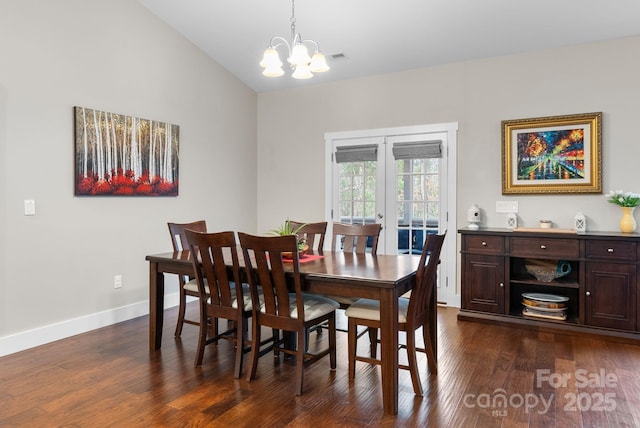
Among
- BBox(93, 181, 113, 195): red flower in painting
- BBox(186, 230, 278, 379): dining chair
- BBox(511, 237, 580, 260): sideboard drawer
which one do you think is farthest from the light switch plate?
BBox(511, 237, 580, 260): sideboard drawer

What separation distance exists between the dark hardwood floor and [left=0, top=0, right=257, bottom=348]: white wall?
62 cm

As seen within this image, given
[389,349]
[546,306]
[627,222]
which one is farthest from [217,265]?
[627,222]

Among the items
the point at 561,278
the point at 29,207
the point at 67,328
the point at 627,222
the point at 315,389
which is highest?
the point at 29,207

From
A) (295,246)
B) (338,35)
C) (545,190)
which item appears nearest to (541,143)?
(545,190)

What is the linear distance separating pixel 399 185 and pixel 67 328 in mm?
3742

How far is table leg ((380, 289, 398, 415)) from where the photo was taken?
7.93 feet

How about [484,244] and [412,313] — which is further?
[484,244]

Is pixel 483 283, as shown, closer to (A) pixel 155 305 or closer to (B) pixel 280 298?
(B) pixel 280 298

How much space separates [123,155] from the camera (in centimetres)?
422

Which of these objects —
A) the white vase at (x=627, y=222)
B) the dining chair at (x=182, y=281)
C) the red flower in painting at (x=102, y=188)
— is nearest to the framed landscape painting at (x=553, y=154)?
the white vase at (x=627, y=222)

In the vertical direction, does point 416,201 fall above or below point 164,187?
below

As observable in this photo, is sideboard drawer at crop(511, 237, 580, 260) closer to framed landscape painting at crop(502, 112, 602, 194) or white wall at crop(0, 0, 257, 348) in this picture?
framed landscape painting at crop(502, 112, 602, 194)

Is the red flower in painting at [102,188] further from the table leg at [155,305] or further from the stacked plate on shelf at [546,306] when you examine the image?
the stacked plate on shelf at [546,306]

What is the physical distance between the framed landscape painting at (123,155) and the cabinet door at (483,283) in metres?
3.29
